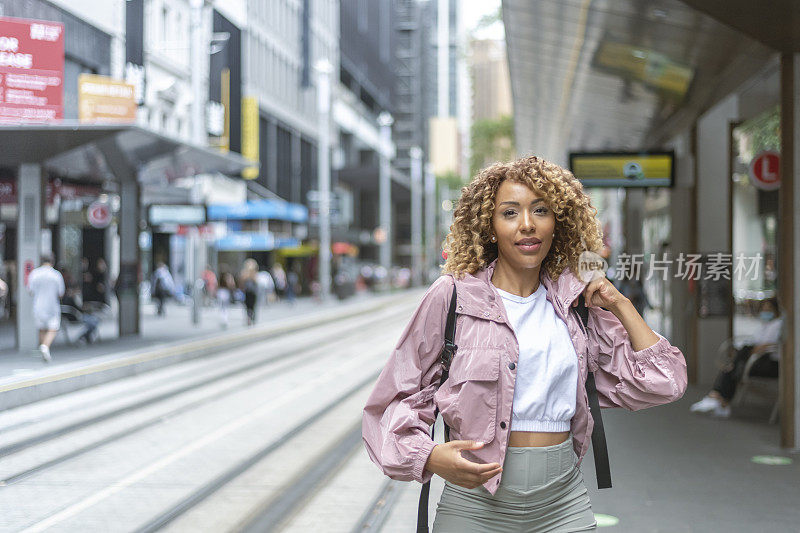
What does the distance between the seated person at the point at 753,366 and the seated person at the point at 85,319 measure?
11.5 m

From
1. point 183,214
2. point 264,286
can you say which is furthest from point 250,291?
point 264,286

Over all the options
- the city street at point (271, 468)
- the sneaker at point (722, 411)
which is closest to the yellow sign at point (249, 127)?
the city street at point (271, 468)

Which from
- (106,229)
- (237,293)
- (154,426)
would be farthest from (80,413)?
(237,293)

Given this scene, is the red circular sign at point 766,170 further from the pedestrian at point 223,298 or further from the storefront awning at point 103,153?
the pedestrian at point 223,298

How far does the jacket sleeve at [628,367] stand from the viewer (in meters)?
2.74

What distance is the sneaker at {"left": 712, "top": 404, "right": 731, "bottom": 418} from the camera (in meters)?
10.4

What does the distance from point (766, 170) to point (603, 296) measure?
8.37 metres

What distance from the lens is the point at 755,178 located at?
34.7ft

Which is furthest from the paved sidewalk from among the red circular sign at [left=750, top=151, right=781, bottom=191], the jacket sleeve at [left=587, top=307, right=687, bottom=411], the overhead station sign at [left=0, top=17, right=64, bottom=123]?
the red circular sign at [left=750, top=151, right=781, bottom=191]

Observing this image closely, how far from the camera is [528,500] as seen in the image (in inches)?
106

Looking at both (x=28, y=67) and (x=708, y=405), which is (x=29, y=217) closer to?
(x=28, y=67)

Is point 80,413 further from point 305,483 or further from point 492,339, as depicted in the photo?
point 492,339

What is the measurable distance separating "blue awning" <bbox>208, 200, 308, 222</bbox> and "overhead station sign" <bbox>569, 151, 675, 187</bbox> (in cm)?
2508

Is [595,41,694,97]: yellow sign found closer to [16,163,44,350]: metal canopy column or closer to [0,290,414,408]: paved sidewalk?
[0,290,414,408]: paved sidewalk
